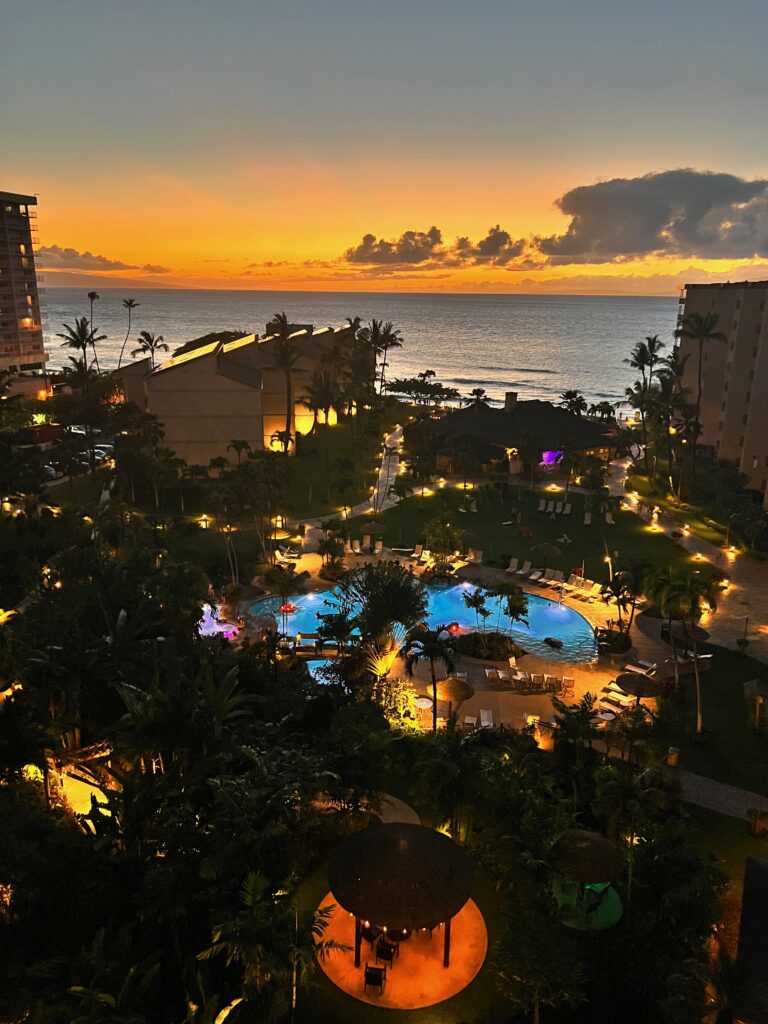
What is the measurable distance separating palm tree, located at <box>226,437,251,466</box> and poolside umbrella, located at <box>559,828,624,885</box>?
42219 millimetres

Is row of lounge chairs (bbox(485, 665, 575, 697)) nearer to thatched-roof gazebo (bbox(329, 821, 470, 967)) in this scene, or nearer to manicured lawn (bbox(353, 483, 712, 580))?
thatched-roof gazebo (bbox(329, 821, 470, 967))

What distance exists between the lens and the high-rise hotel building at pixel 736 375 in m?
58.3

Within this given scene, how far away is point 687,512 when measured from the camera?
55781 mm

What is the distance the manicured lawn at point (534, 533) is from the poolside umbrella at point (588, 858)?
27.5 meters

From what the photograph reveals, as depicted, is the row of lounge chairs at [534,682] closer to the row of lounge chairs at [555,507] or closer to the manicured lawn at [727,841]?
the manicured lawn at [727,841]

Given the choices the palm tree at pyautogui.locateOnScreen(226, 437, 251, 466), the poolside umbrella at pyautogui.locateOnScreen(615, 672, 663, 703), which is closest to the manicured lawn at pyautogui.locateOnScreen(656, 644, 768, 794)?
the poolside umbrella at pyautogui.locateOnScreen(615, 672, 663, 703)

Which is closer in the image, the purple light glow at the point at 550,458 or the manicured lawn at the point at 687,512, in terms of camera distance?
the manicured lawn at the point at 687,512

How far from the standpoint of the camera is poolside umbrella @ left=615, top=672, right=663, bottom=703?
26342 millimetres

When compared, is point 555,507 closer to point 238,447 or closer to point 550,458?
point 550,458

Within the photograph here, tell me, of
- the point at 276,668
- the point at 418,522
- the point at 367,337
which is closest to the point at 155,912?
the point at 276,668

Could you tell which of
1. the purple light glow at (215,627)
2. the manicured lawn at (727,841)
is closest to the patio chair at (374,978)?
the manicured lawn at (727,841)

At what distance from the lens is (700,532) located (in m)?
51.0

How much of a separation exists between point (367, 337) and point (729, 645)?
7383 cm

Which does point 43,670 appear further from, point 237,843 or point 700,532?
point 700,532
